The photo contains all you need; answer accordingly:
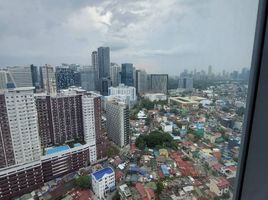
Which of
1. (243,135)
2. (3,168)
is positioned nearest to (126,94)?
(3,168)

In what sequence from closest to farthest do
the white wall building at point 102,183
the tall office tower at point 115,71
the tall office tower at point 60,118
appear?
the white wall building at point 102,183, the tall office tower at point 115,71, the tall office tower at point 60,118

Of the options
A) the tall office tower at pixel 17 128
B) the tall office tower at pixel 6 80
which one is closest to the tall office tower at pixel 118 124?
the tall office tower at pixel 17 128

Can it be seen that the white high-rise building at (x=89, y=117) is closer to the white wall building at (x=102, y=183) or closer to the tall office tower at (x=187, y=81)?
the white wall building at (x=102, y=183)

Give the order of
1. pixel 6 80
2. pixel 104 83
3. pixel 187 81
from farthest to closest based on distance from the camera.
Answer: pixel 104 83
pixel 6 80
pixel 187 81

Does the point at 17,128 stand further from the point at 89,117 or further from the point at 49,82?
the point at 49,82

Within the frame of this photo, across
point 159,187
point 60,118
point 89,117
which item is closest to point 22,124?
point 89,117
